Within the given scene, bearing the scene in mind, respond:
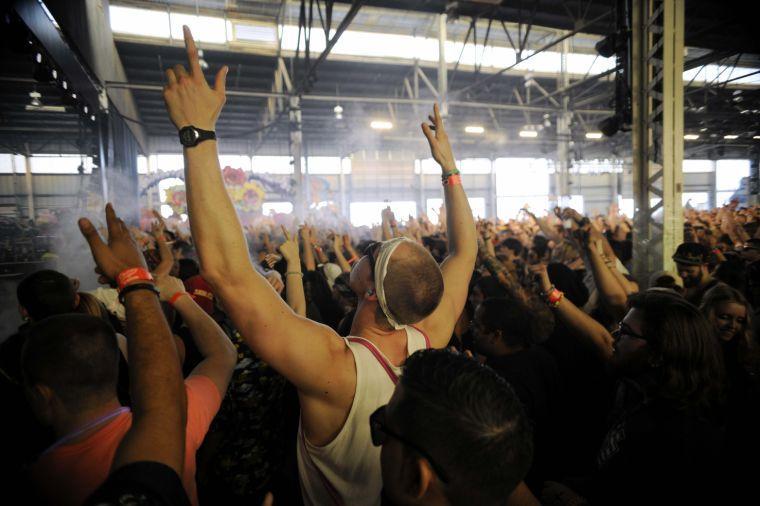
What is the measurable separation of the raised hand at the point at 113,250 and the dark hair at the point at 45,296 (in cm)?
145

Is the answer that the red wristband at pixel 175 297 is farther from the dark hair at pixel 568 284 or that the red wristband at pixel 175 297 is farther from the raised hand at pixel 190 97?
the dark hair at pixel 568 284

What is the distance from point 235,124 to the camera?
2411 centimetres

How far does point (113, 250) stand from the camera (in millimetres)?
1262

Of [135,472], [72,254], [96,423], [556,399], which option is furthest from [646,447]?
[72,254]

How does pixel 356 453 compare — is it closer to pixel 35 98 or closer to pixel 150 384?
pixel 150 384

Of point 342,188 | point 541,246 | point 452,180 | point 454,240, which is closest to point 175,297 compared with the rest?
point 454,240

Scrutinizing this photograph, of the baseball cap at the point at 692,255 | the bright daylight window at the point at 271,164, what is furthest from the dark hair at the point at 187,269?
the bright daylight window at the point at 271,164

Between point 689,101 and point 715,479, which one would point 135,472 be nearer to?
point 715,479

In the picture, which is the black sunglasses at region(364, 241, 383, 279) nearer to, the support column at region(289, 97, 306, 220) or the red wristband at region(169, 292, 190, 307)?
the red wristband at region(169, 292, 190, 307)

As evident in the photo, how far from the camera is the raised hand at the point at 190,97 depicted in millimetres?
1170

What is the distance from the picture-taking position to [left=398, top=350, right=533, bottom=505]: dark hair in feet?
3.16

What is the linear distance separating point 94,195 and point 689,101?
2160 cm

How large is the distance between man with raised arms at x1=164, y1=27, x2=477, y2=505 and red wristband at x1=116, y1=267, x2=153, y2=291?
18cm

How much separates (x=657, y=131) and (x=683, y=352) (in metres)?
5.05
